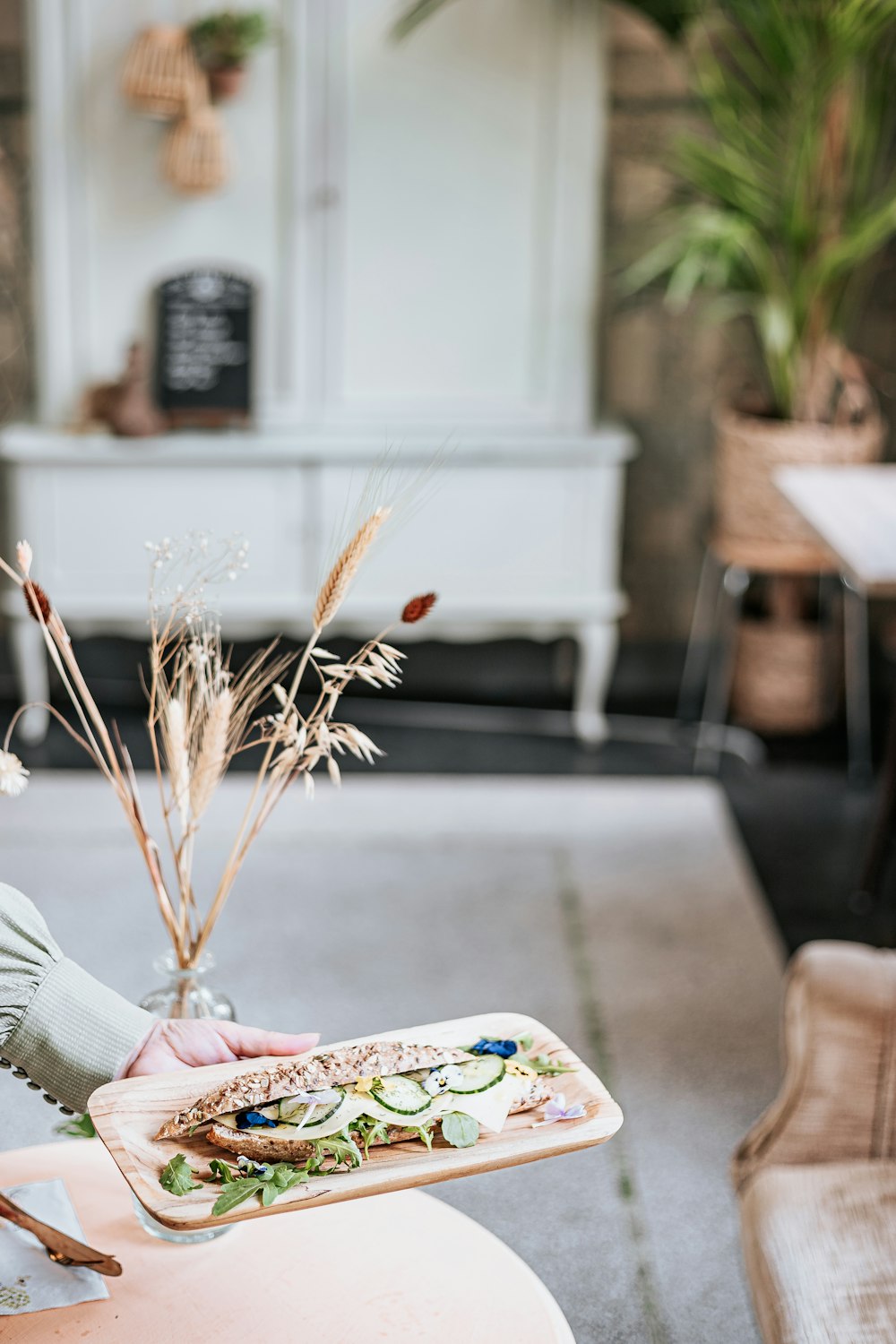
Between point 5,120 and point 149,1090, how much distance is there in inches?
141

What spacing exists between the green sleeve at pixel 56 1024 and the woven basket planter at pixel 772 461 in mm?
2791

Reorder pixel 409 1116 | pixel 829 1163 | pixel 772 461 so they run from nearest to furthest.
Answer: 1. pixel 409 1116
2. pixel 829 1163
3. pixel 772 461

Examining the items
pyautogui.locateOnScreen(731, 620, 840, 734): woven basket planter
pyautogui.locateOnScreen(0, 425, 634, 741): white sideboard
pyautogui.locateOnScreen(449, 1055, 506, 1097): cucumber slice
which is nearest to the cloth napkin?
pyautogui.locateOnScreen(449, 1055, 506, 1097): cucumber slice

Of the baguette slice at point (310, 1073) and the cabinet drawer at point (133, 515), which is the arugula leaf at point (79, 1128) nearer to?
the baguette slice at point (310, 1073)

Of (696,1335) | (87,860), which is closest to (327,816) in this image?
(87,860)

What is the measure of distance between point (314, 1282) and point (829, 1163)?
2.20ft

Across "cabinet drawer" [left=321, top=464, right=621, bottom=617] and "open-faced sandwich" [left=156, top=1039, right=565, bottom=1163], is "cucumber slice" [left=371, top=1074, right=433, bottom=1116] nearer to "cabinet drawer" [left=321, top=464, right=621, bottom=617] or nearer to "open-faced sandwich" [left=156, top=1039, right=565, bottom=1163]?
"open-faced sandwich" [left=156, top=1039, right=565, bottom=1163]

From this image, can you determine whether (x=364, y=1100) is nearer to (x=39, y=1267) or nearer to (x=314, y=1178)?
(x=314, y=1178)

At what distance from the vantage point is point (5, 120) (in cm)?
429

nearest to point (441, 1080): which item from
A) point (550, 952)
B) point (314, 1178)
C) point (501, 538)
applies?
point (314, 1178)

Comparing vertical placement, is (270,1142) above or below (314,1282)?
above

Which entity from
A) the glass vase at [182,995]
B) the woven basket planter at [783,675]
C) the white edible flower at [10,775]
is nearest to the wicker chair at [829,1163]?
the glass vase at [182,995]

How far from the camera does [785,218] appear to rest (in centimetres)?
383

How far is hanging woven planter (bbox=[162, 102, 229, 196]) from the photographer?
3812 millimetres
